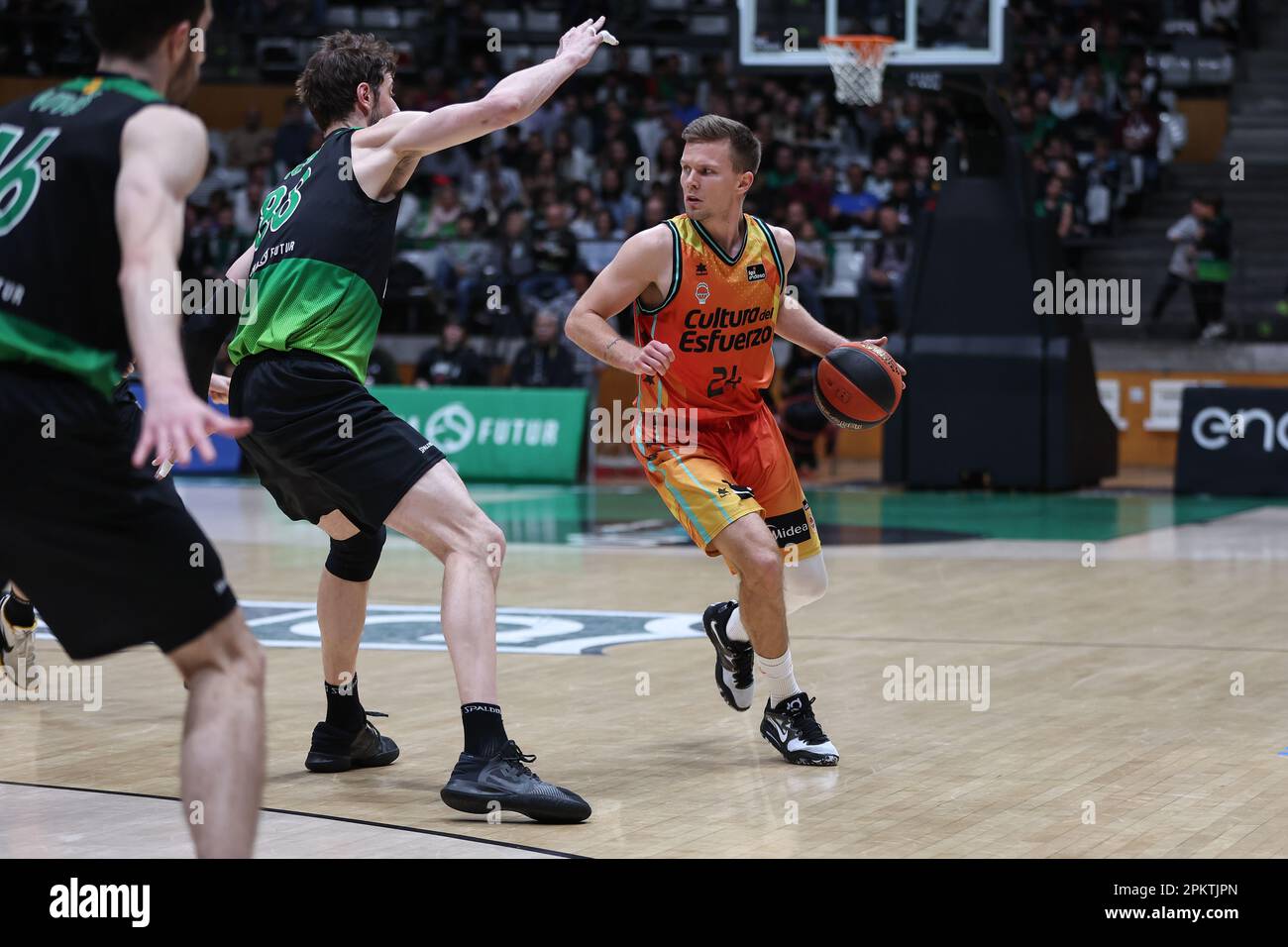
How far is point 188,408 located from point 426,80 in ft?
73.8

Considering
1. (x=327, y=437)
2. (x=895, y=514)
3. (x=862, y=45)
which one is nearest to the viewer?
(x=327, y=437)

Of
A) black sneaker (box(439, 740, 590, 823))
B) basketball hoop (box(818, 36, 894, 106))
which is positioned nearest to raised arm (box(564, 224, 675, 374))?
black sneaker (box(439, 740, 590, 823))

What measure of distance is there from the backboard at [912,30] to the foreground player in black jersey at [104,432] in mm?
12596

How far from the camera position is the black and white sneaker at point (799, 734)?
20.7ft

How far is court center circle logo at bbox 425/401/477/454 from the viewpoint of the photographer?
18578 millimetres

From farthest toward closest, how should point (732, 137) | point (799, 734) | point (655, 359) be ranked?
1. point (732, 137)
2. point (799, 734)
3. point (655, 359)

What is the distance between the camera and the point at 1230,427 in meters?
17.3

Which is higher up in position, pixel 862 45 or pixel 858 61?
pixel 862 45

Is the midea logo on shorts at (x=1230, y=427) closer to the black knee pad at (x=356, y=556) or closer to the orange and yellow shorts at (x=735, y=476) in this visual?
the orange and yellow shorts at (x=735, y=476)

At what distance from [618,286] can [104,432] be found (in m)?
3.02

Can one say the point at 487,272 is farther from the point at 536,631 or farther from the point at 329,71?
the point at 329,71

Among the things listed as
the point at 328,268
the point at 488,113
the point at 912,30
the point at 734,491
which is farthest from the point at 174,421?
the point at 912,30

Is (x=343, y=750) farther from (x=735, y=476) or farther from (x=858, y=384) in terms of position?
(x=858, y=384)

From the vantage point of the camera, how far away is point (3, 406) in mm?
3855
